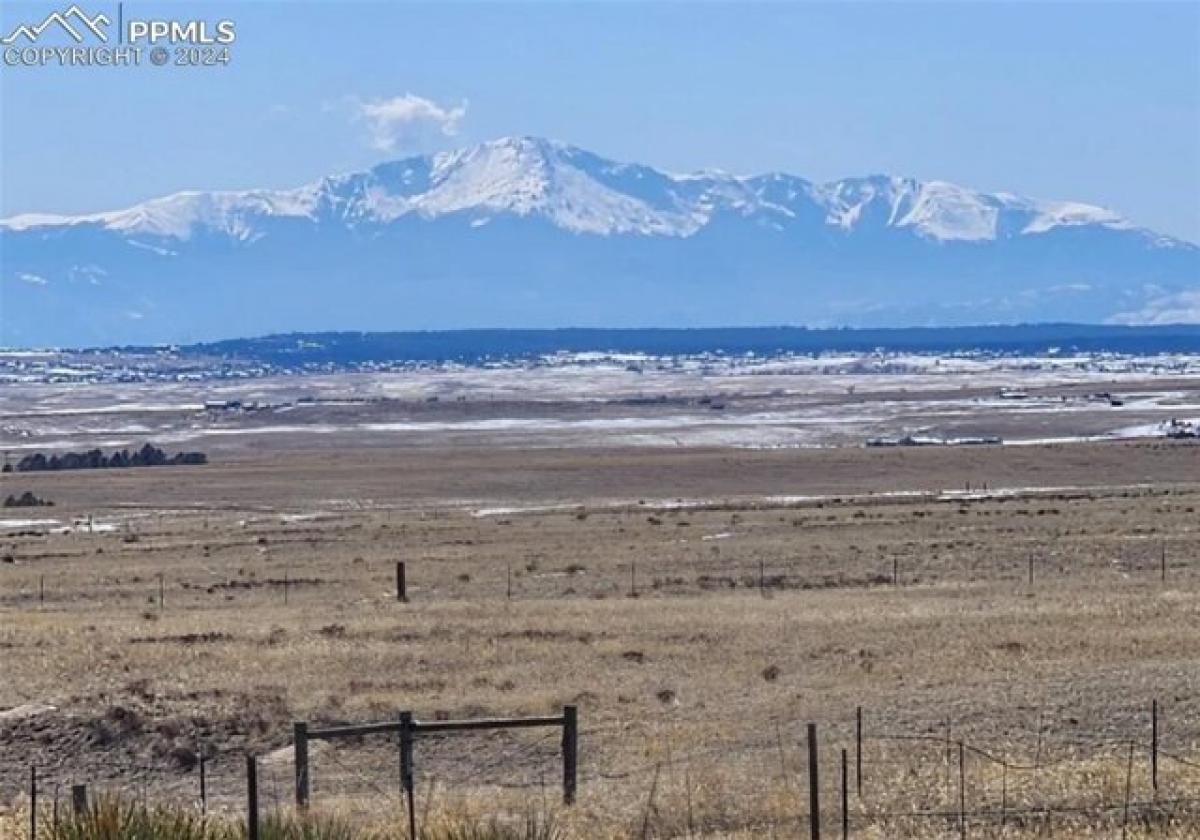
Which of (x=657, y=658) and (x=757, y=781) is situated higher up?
(x=757, y=781)

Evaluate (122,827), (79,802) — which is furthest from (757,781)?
(122,827)

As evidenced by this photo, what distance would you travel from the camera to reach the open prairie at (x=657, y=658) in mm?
19719

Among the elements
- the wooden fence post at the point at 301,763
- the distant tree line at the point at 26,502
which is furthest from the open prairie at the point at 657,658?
the distant tree line at the point at 26,502

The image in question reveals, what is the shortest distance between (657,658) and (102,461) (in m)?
69.5

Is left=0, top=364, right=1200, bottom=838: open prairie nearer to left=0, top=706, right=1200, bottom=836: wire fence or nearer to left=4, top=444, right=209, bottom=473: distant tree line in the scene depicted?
A: left=0, top=706, right=1200, bottom=836: wire fence

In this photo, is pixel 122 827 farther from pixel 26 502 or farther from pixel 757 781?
pixel 26 502

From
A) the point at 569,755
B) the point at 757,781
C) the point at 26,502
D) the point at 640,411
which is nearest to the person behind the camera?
the point at 569,755

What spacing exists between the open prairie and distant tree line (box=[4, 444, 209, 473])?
33.7m

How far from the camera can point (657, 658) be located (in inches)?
1123

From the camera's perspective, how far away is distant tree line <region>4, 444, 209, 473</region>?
9250cm

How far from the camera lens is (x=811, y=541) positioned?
47562 mm

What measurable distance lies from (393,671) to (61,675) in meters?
4.40

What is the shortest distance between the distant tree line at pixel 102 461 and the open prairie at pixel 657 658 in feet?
111

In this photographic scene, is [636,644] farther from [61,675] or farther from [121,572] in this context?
[121,572]
